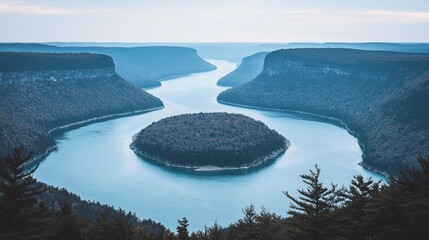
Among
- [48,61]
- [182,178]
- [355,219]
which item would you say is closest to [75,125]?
[48,61]

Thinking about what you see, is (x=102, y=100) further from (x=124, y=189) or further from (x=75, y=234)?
(x=75, y=234)

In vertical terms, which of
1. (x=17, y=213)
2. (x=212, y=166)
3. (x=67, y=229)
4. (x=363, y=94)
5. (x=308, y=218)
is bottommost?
(x=212, y=166)

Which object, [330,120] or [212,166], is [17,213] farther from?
[330,120]

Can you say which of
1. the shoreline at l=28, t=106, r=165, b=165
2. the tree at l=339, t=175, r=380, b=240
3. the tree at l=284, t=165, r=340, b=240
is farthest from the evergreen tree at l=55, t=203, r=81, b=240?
the shoreline at l=28, t=106, r=165, b=165

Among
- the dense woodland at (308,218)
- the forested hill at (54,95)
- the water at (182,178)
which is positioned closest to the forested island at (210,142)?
the water at (182,178)

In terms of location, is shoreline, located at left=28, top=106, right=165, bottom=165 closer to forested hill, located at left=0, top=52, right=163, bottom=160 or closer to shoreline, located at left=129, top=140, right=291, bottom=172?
forested hill, located at left=0, top=52, right=163, bottom=160

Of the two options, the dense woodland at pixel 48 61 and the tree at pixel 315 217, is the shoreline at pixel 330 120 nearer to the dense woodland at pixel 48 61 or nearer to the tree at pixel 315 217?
the dense woodland at pixel 48 61
